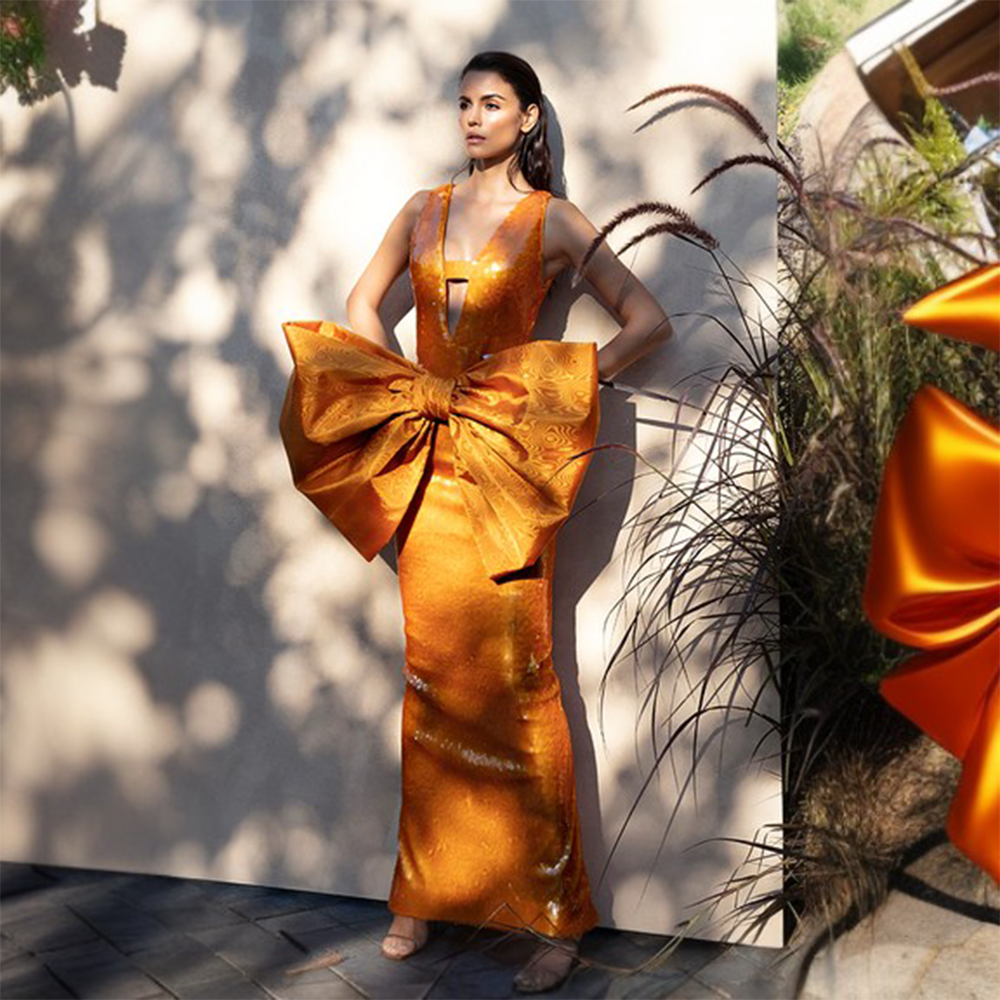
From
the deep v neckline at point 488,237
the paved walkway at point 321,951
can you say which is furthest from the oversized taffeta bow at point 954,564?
the deep v neckline at point 488,237

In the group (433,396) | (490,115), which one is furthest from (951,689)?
(490,115)

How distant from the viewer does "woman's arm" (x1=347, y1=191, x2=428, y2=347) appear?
2.91m

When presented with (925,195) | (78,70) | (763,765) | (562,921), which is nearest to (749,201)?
(925,195)

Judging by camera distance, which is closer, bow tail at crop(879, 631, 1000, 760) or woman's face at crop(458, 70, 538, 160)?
bow tail at crop(879, 631, 1000, 760)

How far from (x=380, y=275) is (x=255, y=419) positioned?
51 centimetres

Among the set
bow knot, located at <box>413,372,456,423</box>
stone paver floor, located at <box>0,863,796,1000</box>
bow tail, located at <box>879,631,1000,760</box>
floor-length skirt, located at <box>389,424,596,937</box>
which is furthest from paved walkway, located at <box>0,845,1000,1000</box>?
bow knot, located at <box>413,372,456,423</box>

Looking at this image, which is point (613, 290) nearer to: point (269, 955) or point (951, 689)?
point (951, 689)

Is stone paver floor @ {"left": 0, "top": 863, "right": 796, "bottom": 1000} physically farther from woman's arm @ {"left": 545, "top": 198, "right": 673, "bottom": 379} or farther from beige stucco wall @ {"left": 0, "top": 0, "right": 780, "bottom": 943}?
woman's arm @ {"left": 545, "top": 198, "right": 673, "bottom": 379}

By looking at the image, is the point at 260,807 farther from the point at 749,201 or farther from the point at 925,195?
the point at 925,195

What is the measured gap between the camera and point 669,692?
284 cm

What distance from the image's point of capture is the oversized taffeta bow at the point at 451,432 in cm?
264

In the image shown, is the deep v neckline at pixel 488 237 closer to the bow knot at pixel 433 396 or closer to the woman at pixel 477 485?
the woman at pixel 477 485

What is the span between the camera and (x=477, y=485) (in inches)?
107

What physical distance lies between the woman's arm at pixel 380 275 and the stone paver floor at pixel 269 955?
48.9 inches
